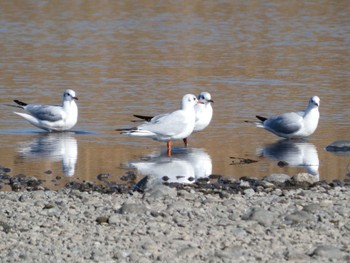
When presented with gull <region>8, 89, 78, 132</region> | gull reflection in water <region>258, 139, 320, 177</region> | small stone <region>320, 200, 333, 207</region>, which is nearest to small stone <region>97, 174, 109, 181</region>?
gull reflection in water <region>258, 139, 320, 177</region>

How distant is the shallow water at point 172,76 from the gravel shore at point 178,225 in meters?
1.48

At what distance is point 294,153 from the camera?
14.5 metres

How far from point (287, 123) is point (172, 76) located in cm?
722

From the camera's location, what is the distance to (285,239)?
30.0 feet

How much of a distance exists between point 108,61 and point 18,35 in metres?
6.35

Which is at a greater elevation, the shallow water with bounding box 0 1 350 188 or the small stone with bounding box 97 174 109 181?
the shallow water with bounding box 0 1 350 188

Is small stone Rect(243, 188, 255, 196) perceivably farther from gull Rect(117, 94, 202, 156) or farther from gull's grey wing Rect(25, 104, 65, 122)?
gull's grey wing Rect(25, 104, 65, 122)

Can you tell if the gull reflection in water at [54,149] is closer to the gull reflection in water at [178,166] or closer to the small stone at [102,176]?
the small stone at [102,176]

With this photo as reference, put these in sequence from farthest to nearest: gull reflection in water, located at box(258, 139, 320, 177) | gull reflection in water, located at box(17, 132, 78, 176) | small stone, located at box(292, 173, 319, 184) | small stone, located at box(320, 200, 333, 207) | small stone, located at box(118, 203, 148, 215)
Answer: gull reflection in water, located at box(17, 132, 78, 176) < gull reflection in water, located at box(258, 139, 320, 177) < small stone, located at box(292, 173, 319, 184) < small stone, located at box(320, 200, 333, 207) < small stone, located at box(118, 203, 148, 215)

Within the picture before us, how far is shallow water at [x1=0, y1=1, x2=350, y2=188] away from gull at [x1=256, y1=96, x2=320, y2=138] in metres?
0.20

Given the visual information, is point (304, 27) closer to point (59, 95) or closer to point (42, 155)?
point (59, 95)

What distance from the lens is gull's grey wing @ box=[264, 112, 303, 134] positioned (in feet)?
50.3

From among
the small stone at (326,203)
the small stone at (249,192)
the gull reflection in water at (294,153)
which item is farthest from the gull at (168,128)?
the small stone at (326,203)

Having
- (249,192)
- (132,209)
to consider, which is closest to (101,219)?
(132,209)
